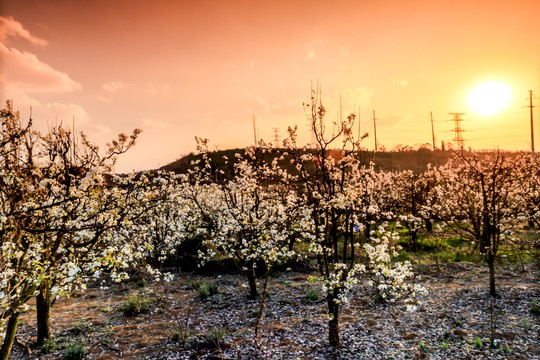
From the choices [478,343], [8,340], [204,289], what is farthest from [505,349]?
[8,340]

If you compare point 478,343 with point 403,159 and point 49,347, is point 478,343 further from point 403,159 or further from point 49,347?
point 403,159

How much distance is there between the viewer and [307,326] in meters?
14.1

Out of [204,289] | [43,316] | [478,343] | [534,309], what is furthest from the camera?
[204,289]

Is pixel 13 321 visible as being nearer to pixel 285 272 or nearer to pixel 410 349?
pixel 410 349

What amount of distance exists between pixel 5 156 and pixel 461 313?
1937cm

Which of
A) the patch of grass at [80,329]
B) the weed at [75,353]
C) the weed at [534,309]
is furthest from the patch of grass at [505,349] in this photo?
the patch of grass at [80,329]

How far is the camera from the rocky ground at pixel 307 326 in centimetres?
1170

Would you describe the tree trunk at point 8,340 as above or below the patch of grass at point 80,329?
above

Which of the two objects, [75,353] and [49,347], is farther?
[49,347]

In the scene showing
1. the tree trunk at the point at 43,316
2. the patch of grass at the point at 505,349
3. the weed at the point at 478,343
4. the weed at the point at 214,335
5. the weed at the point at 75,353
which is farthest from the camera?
the tree trunk at the point at 43,316

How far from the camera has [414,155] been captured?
98375 mm

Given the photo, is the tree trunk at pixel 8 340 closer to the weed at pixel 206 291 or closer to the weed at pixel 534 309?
the weed at pixel 206 291

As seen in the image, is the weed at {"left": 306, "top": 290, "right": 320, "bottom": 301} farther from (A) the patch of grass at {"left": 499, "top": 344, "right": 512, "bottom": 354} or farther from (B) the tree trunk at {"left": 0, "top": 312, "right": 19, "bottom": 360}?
(B) the tree trunk at {"left": 0, "top": 312, "right": 19, "bottom": 360}

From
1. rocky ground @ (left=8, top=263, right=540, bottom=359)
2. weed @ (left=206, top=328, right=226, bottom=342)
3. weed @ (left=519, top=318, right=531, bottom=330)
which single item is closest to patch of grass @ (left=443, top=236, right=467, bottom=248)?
rocky ground @ (left=8, top=263, right=540, bottom=359)
